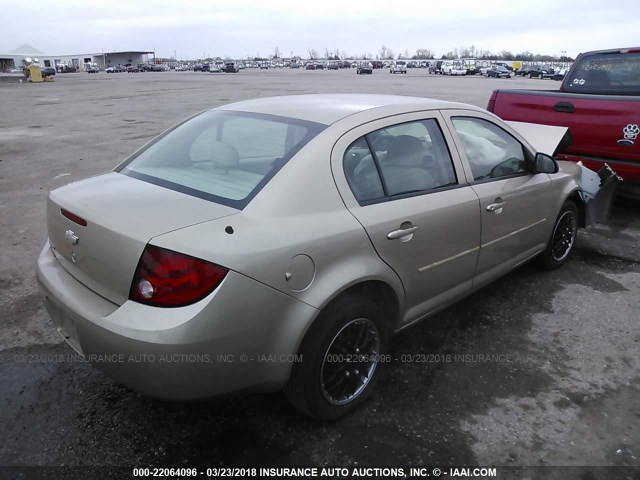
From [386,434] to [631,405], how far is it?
4.59 feet

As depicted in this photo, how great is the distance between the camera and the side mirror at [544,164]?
3.78m

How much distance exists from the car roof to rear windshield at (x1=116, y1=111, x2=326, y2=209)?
0.07 meters

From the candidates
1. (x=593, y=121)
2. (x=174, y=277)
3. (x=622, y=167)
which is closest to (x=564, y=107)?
(x=593, y=121)

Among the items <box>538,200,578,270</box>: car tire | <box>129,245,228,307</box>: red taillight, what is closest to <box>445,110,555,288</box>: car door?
<box>538,200,578,270</box>: car tire

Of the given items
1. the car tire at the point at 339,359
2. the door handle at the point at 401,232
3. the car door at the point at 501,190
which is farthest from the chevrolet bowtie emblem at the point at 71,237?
the car door at the point at 501,190

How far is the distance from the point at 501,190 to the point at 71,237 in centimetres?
268

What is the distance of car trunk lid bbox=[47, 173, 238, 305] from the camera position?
2.18 metres

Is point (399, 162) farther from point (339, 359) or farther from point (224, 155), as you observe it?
point (339, 359)

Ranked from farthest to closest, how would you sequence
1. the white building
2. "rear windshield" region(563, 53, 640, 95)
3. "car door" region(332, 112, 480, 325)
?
the white building, "rear windshield" region(563, 53, 640, 95), "car door" region(332, 112, 480, 325)

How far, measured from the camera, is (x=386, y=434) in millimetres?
2578

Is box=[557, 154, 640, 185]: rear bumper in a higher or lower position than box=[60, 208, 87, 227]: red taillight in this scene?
lower

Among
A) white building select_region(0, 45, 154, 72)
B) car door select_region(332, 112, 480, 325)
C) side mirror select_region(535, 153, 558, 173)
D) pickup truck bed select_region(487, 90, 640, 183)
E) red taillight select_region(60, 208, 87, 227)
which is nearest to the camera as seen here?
red taillight select_region(60, 208, 87, 227)

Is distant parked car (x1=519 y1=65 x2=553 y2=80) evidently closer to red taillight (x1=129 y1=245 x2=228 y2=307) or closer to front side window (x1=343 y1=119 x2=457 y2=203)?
front side window (x1=343 y1=119 x2=457 y2=203)

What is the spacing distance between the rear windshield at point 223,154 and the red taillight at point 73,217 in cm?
44
